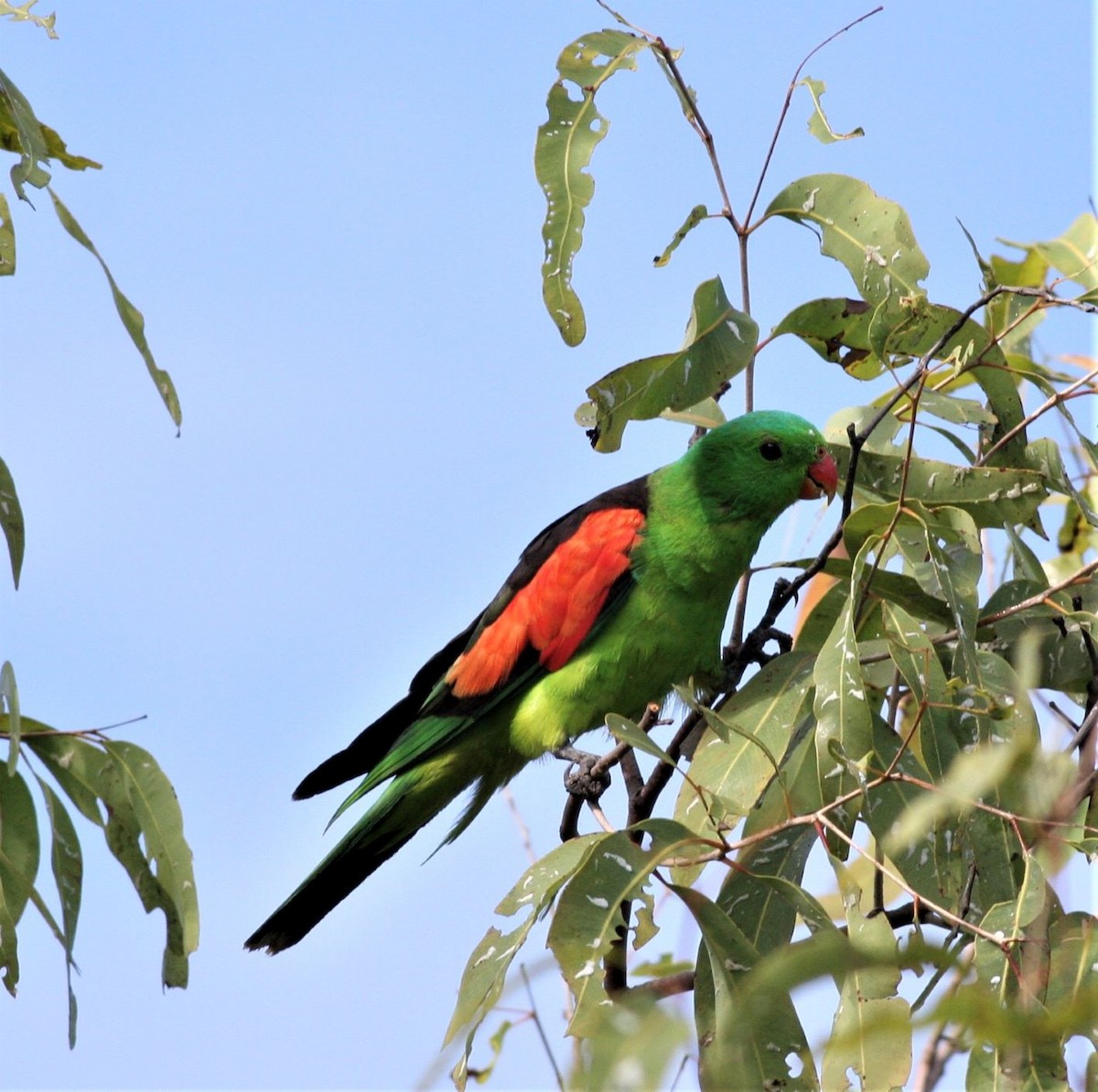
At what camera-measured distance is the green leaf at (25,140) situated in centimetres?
248

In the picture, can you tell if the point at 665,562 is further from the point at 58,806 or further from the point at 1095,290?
the point at 58,806

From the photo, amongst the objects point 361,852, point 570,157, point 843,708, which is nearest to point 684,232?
point 570,157

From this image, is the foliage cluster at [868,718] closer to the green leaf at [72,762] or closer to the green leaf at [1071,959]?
the green leaf at [1071,959]

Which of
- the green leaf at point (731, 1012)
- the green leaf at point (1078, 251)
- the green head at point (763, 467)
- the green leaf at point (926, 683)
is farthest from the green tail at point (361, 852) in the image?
the green leaf at point (1078, 251)

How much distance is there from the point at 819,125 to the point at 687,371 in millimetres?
729

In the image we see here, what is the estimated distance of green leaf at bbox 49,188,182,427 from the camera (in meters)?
2.50

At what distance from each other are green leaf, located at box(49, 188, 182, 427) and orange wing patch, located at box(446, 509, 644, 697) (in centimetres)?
153

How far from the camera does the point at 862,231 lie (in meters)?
2.98

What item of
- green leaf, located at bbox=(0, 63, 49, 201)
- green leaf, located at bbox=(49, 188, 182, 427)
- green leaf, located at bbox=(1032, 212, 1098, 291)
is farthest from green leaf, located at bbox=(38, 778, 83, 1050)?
green leaf, located at bbox=(1032, 212, 1098, 291)

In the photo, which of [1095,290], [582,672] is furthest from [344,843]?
[1095,290]

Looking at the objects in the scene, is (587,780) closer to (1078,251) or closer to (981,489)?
(981,489)

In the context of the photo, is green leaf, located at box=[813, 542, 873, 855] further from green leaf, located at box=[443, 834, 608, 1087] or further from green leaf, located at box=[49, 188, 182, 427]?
green leaf, located at box=[49, 188, 182, 427]

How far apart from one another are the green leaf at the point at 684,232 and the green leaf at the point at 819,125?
1.14ft

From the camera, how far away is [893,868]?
2674 millimetres
